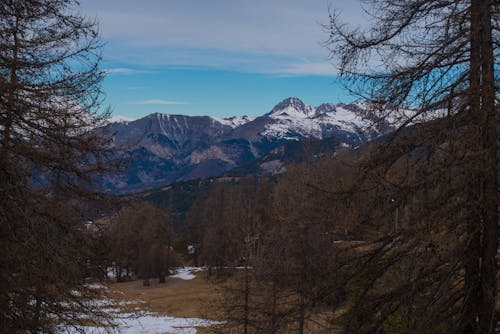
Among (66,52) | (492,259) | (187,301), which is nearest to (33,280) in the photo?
(66,52)

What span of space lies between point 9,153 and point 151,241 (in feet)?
185

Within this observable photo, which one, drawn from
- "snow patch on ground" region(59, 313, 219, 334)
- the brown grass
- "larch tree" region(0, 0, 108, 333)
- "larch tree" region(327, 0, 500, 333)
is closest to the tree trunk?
"larch tree" region(327, 0, 500, 333)

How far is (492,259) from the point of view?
545cm

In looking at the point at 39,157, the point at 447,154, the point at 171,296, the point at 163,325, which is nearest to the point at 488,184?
the point at 447,154

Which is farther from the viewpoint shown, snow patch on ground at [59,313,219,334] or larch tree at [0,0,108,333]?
snow patch on ground at [59,313,219,334]

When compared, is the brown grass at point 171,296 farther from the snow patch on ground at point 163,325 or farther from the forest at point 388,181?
the forest at point 388,181

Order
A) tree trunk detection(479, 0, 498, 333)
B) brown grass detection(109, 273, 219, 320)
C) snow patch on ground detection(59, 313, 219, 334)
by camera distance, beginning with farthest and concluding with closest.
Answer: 1. brown grass detection(109, 273, 219, 320)
2. snow patch on ground detection(59, 313, 219, 334)
3. tree trunk detection(479, 0, 498, 333)

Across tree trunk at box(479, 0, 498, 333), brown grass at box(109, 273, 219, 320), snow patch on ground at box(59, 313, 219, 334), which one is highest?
tree trunk at box(479, 0, 498, 333)

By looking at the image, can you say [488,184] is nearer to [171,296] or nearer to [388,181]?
[388,181]

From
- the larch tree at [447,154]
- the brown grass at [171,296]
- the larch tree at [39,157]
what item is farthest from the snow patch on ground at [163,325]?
the larch tree at [447,154]

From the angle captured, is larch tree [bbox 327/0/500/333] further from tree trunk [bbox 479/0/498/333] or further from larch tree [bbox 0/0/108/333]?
larch tree [bbox 0/0/108/333]

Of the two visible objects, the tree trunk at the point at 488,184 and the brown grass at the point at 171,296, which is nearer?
the tree trunk at the point at 488,184

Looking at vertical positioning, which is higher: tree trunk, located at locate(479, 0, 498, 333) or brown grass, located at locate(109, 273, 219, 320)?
tree trunk, located at locate(479, 0, 498, 333)

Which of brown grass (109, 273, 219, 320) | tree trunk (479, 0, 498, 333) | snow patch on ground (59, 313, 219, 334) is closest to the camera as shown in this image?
tree trunk (479, 0, 498, 333)
